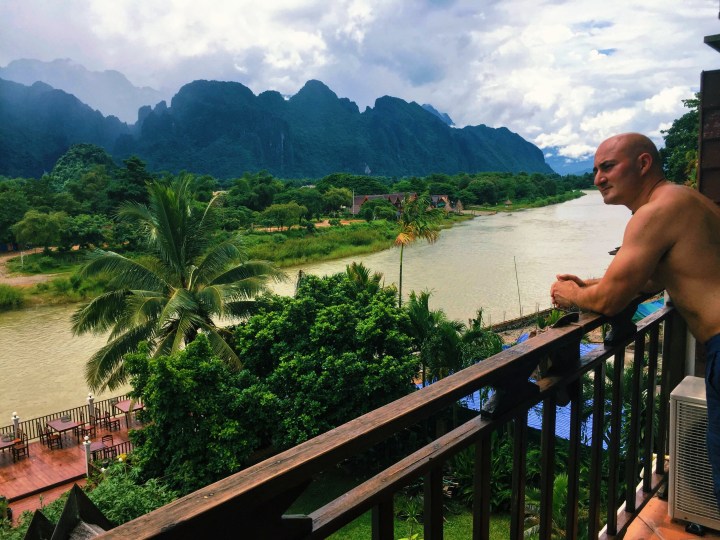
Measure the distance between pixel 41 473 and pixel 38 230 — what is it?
17426 mm

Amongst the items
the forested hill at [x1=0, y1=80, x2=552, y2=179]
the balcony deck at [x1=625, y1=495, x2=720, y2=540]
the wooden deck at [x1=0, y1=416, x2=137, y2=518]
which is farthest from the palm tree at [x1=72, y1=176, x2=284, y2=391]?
the forested hill at [x1=0, y1=80, x2=552, y2=179]

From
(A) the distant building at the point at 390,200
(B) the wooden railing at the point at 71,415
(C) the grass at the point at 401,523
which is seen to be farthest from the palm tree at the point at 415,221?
(A) the distant building at the point at 390,200

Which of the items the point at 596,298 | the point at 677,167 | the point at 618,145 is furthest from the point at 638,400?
the point at 677,167

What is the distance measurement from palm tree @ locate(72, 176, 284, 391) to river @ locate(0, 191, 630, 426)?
347 centimetres

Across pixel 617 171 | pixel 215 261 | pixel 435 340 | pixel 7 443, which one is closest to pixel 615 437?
pixel 617 171

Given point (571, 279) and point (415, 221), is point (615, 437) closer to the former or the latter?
point (571, 279)

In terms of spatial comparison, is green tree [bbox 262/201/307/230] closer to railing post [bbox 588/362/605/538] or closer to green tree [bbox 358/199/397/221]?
green tree [bbox 358/199/397/221]

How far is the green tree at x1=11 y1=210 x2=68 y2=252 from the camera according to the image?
23812 mm

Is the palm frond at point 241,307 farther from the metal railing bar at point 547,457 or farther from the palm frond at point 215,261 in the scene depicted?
the metal railing bar at point 547,457

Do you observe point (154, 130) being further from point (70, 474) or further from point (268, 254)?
point (70, 474)

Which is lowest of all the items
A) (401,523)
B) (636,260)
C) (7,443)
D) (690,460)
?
(401,523)

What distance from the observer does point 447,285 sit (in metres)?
20.9

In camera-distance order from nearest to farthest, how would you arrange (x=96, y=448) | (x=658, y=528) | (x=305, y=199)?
(x=658, y=528), (x=96, y=448), (x=305, y=199)

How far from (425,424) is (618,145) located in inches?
363
